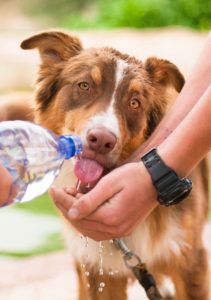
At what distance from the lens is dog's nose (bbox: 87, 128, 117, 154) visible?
200 cm

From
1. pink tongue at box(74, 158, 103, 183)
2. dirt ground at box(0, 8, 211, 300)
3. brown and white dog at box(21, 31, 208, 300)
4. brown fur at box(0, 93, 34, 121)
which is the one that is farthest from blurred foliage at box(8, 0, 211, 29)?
pink tongue at box(74, 158, 103, 183)


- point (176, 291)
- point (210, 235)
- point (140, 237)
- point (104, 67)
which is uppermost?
point (104, 67)

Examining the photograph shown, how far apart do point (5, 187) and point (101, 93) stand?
2.90 ft

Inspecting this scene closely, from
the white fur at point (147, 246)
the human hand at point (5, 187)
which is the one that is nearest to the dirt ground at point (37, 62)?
the white fur at point (147, 246)

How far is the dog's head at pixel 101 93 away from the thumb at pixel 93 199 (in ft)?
0.89

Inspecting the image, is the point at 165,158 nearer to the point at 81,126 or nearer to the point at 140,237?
the point at 81,126

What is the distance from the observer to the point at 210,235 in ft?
11.7

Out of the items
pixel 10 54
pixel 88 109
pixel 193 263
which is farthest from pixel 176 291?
pixel 10 54

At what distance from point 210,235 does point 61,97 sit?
4.81 ft

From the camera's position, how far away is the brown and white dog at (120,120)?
2256mm

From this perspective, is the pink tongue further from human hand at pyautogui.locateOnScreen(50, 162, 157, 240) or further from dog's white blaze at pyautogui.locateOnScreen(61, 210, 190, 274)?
dog's white blaze at pyautogui.locateOnScreen(61, 210, 190, 274)

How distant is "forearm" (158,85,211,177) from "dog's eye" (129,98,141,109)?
0.55 meters

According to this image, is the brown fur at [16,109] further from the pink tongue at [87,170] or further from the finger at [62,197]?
the finger at [62,197]

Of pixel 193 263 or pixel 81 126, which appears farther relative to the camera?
pixel 193 263
